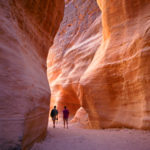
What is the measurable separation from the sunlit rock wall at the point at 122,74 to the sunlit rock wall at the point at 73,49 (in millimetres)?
4910

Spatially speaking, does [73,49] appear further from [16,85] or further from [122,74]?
[16,85]

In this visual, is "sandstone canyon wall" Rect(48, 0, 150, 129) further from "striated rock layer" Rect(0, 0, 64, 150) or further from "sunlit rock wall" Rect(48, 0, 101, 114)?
"sunlit rock wall" Rect(48, 0, 101, 114)

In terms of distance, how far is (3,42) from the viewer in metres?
2.76

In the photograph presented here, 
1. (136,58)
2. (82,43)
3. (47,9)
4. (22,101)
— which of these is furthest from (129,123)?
(82,43)

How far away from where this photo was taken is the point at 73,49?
14.8 m

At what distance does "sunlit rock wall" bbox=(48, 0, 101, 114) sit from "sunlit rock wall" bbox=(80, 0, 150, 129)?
491 cm

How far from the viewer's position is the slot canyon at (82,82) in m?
2.60

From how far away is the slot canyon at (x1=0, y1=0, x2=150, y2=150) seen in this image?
260 cm

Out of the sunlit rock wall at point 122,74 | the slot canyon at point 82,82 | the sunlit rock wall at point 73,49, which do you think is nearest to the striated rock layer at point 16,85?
the slot canyon at point 82,82

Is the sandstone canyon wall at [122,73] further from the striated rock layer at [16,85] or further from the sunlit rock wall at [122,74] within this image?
the striated rock layer at [16,85]

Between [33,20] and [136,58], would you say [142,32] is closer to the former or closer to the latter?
[136,58]

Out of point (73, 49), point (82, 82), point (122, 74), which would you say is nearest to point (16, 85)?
point (122, 74)

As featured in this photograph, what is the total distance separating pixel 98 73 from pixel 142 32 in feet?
9.12

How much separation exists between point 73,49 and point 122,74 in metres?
9.42
